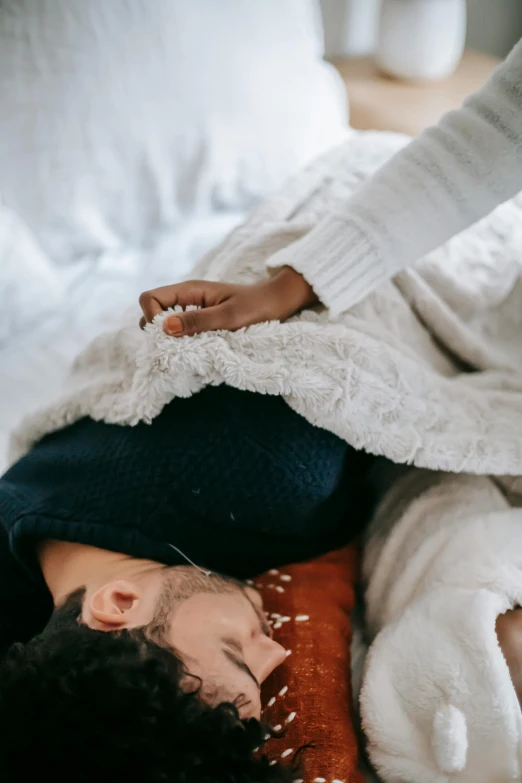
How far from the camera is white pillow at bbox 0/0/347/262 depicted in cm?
98

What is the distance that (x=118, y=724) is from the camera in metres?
0.48

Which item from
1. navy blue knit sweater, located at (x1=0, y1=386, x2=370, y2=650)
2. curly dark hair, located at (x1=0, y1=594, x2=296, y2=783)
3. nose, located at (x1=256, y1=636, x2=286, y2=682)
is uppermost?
navy blue knit sweater, located at (x1=0, y1=386, x2=370, y2=650)

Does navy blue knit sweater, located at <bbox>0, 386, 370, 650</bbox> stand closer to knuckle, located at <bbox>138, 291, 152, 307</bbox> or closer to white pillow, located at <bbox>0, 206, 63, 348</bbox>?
knuckle, located at <bbox>138, 291, 152, 307</bbox>

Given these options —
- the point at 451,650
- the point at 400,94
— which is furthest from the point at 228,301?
the point at 400,94

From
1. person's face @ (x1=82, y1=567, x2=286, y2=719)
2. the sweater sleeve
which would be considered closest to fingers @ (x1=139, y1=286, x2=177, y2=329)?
the sweater sleeve

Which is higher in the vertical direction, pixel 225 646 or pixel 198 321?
pixel 198 321

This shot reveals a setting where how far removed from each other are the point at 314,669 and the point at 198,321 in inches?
14.2

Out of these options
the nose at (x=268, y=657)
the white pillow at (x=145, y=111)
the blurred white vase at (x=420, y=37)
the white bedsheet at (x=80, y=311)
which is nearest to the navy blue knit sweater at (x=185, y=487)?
the nose at (x=268, y=657)

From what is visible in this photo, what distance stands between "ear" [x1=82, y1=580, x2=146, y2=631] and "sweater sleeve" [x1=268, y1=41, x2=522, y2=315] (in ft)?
1.17

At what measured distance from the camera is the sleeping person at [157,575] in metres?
0.49

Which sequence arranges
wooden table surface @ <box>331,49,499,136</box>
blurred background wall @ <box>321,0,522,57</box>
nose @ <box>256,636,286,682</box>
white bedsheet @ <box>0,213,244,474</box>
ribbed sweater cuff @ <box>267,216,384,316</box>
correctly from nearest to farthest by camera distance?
nose @ <box>256,636,286,682</box> < ribbed sweater cuff @ <box>267,216,384,316</box> < white bedsheet @ <box>0,213,244,474</box> < wooden table surface @ <box>331,49,499,136</box> < blurred background wall @ <box>321,0,522,57</box>

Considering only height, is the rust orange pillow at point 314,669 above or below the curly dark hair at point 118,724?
below

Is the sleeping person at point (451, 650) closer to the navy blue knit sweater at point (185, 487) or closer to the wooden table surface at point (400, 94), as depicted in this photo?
the navy blue knit sweater at point (185, 487)

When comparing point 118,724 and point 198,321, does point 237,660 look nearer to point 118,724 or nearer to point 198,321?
point 118,724
